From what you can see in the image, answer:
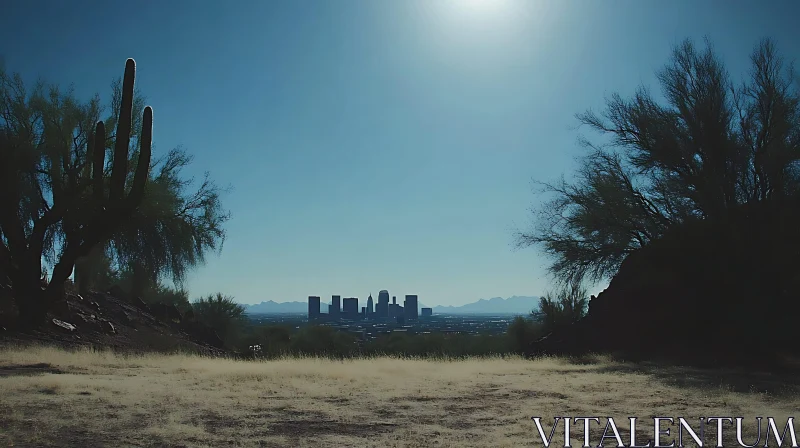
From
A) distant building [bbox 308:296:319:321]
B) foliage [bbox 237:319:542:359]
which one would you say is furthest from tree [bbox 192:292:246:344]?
distant building [bbox 308:296:319:321]

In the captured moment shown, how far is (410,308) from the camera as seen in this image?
332ft

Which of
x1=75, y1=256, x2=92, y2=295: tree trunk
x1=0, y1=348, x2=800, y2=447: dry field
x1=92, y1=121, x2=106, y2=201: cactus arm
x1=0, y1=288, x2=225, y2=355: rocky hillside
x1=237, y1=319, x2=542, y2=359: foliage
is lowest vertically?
x1=237, y1=319, x2=542, y2=359: foliage

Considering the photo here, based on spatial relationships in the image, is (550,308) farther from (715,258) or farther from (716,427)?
(716,427)

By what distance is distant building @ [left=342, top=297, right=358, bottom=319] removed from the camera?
3430 inches

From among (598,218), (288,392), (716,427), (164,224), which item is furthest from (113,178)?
(716,427)

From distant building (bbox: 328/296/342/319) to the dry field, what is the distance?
2708 inches

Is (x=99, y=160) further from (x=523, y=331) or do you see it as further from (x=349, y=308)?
(x=349, y=308)

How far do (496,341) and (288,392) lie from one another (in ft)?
86.0

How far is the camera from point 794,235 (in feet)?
62.4

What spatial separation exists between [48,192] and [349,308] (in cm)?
6904

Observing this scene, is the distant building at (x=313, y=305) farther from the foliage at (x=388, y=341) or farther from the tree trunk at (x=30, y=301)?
the tree trunk at (x=30, y=301)

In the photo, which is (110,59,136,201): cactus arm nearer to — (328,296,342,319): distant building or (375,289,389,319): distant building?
(328,296,342,319): distant building

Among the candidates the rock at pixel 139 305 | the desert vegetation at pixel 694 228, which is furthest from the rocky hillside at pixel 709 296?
the rock at pixel 139 305

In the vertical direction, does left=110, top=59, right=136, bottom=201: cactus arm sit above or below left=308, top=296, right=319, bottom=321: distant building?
above
